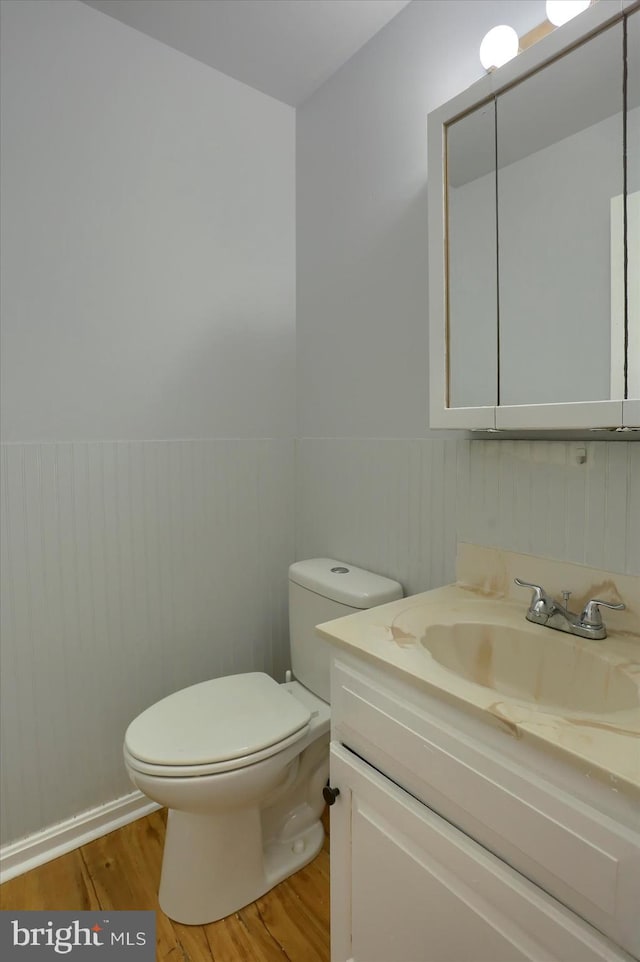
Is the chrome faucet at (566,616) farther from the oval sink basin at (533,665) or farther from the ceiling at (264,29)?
the ceiling at (264,29)

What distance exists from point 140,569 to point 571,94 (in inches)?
62.7

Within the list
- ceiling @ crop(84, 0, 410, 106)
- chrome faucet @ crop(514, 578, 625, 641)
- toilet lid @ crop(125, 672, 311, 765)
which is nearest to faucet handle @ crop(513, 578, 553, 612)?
chrome faucet @ crop(514, 578, 625, 641)

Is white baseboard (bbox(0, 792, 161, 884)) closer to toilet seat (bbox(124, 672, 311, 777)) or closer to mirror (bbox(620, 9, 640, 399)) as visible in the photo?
toilet seat (bbox(124, 672, 311, 777))

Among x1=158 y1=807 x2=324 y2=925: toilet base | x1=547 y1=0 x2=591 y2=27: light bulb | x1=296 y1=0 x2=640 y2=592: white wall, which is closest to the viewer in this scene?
x1=547 y1=0 x2=591 y2=27: light bulb

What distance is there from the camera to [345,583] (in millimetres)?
1535

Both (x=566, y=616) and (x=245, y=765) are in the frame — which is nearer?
(x=566, y=616)

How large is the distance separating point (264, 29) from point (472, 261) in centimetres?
103

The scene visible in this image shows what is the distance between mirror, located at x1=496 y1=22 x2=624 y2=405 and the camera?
3.23ft

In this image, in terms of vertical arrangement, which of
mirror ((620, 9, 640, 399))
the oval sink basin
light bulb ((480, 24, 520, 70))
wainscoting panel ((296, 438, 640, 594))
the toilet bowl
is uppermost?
light bulb ((480, 24, 520, 70))

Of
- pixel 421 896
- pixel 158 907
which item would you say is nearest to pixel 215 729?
pixel 158 907

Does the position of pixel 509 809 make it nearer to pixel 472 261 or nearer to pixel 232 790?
pixel 232 790

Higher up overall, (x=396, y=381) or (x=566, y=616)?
(x=396, y=381)

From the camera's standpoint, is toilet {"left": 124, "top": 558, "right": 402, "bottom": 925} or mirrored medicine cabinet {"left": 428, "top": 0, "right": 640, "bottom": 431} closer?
mirrored medicine cabinet {"left": 428, "top": 0, "right": 640, "bottom": 431}

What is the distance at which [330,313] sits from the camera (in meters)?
1.80
